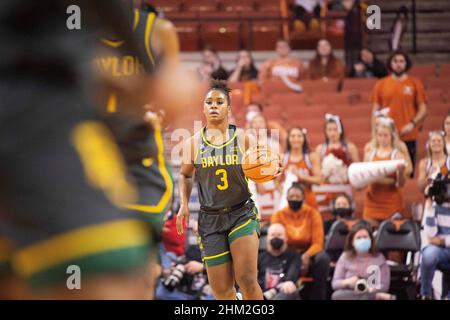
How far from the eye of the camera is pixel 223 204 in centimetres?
474

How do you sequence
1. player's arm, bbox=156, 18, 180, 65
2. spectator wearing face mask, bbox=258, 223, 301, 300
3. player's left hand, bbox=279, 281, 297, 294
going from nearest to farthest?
1. player's arm, bbox=156, 18, 180, 65
2. player's left hand, bbox=279, 281, 297, 294
3. spectator wearing face mask, bbox=258, 223, 301, 300

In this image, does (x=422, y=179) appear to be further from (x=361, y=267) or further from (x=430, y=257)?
(x=361, y=267)

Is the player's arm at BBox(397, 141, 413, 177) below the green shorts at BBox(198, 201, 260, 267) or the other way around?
the other way around

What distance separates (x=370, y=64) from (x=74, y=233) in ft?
29.7

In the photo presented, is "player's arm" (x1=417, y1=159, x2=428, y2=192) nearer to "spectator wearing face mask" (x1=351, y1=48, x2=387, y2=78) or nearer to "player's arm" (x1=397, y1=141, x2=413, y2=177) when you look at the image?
"player's arm" (x1=397, y1=141, x2=413, y2=177)

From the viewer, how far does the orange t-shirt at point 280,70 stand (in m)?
10.1

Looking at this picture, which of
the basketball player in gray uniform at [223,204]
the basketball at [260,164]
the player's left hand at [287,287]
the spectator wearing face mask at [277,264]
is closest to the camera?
the basketball at [260,164]

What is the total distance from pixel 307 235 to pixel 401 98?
2.36m

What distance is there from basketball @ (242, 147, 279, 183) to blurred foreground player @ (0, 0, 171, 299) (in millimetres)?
2629

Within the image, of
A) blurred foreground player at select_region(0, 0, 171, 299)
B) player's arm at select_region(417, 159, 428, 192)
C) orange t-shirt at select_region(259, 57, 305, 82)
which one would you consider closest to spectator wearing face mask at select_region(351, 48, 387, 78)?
orange t-shirt at select_region(259, 57, 305, 82)

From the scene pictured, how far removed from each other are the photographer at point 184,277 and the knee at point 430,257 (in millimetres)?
1651

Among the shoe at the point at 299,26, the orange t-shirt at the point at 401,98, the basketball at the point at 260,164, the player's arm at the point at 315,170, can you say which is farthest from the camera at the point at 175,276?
the shoe at the point at 299,26

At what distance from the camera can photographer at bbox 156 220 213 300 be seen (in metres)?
6.54

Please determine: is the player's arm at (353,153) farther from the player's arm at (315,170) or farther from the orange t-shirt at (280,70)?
the orange t-shirt at (280,70)
